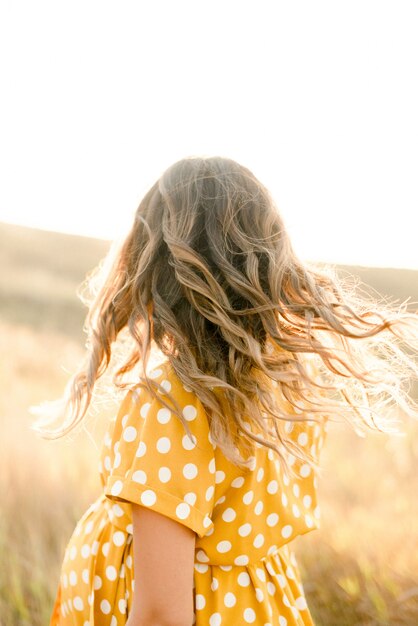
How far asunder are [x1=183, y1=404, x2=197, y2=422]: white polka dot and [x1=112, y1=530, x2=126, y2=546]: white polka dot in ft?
1.18

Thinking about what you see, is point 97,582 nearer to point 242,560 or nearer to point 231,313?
point 242,560

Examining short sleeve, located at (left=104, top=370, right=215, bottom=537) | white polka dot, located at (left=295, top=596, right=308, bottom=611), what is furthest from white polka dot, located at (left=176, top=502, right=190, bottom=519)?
white polka dot, located at (left=295, top=596, right=308, bottom=611)

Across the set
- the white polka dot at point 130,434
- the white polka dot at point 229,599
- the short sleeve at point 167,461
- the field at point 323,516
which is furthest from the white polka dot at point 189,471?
the field at point 323,516

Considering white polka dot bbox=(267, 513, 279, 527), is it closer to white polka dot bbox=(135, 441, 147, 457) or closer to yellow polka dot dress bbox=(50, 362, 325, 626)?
yellow polka dot dress bbox=(50, 362, 325, 626)

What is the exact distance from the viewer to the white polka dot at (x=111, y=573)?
1791 millimetres

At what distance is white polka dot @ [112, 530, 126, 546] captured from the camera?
1790mm

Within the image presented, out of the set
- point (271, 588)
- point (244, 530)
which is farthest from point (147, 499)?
point (271, 588)

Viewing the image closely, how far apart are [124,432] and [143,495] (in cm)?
13

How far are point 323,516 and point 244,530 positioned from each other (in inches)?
44.8

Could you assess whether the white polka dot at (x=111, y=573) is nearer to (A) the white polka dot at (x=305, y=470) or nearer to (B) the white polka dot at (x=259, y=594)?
(B) the white polka dot at (x=259, y=594)

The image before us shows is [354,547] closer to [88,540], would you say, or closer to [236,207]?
[88,540]

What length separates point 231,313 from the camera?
1785 millimetres

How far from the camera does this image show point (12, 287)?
17.6 feet

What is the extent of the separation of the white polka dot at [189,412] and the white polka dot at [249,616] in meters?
0.48
